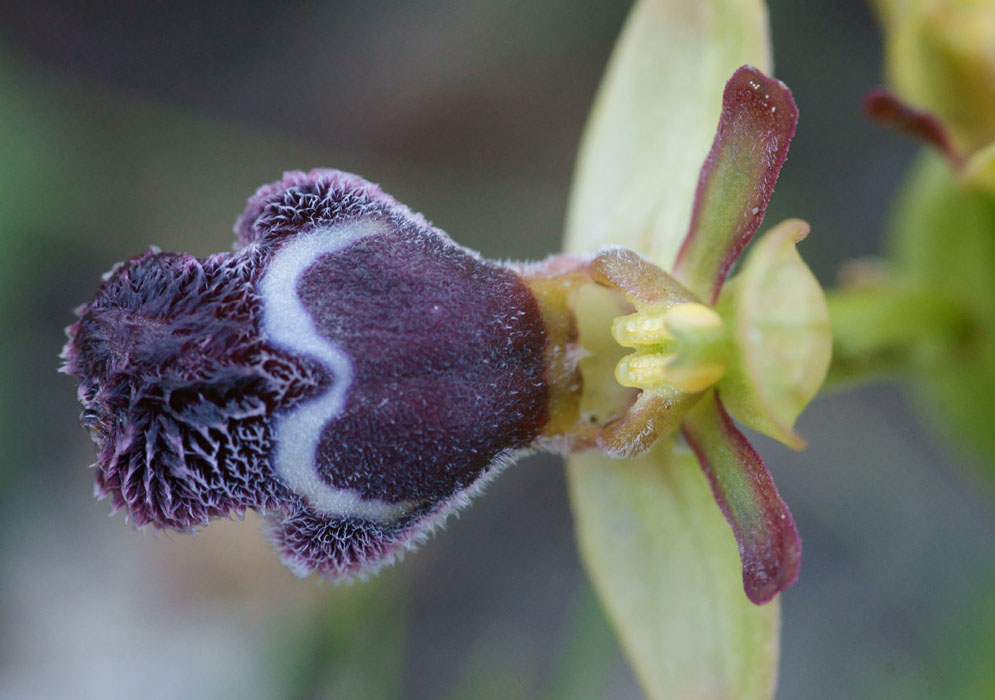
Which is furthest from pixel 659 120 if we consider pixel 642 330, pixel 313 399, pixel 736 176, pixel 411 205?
pixel 411 205

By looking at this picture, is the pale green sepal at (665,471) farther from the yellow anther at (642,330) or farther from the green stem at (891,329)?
the green stem at (891,329)

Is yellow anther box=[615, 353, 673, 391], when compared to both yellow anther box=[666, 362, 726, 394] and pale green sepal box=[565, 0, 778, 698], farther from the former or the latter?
pale green sepal box=[565, 0, 778, 698]

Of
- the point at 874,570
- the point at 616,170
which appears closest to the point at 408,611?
the point at 874,570

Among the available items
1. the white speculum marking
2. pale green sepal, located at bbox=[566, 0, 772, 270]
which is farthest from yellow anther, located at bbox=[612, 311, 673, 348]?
the white speculum marking

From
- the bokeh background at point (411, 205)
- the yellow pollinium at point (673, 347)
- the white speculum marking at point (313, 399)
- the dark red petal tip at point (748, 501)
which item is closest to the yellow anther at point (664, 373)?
the yellow pollinium at point (673, 347)

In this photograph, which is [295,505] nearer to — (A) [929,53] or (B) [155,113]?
(A) [929,53]

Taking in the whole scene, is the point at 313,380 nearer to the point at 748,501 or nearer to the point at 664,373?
the point at 664,373
